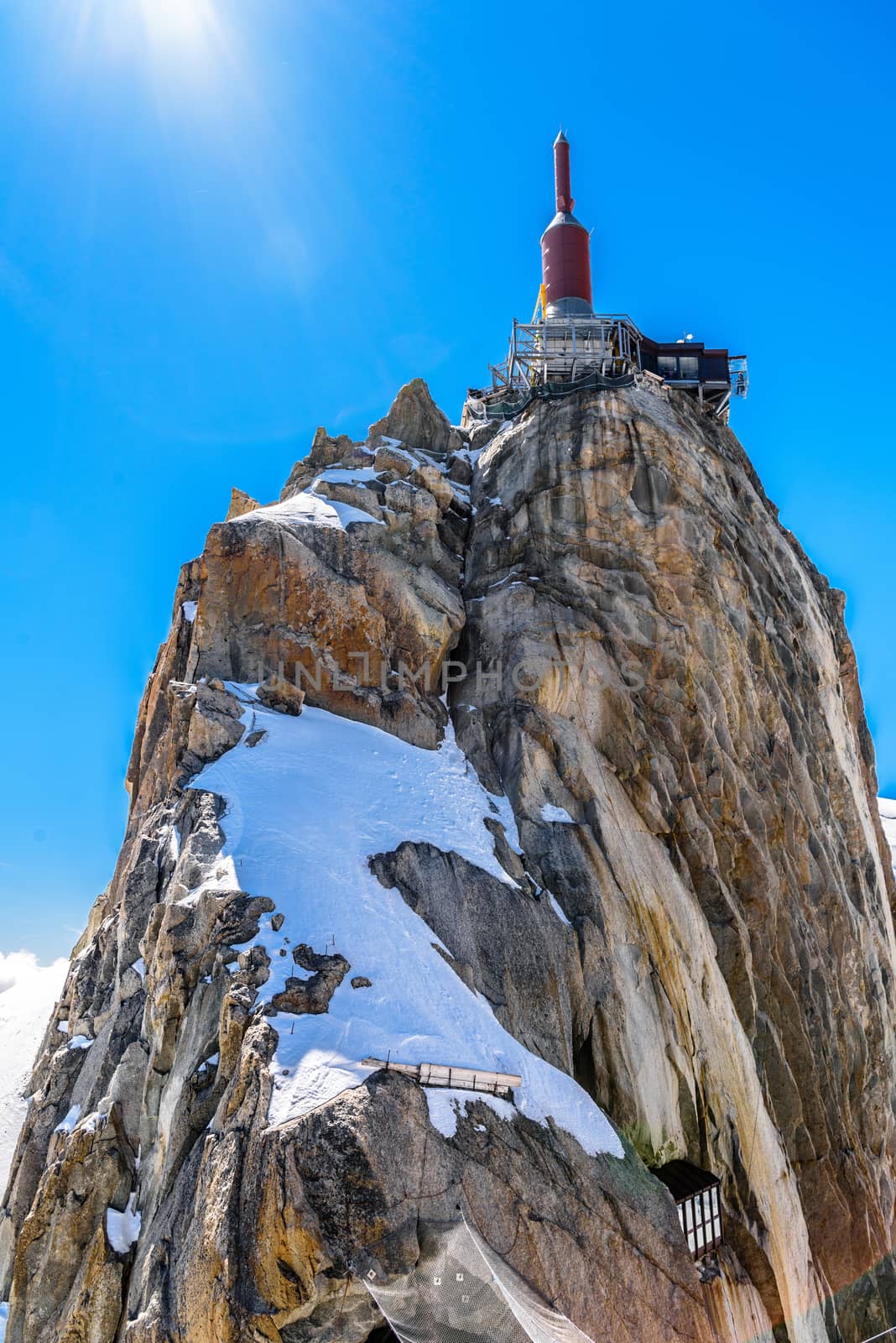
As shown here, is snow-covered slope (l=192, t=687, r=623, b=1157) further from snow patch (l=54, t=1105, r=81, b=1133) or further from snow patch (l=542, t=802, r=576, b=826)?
snow patch (l=54, t=1105, r=81, b=1133)

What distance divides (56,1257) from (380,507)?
31.7m

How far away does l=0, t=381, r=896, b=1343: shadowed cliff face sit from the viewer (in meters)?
18.9

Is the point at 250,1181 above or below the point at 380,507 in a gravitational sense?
below

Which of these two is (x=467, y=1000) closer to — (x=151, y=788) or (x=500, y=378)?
(x=151, y=788)

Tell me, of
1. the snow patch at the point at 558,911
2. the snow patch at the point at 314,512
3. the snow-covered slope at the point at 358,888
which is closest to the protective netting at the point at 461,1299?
the snow-covered slope at the point at 358,888

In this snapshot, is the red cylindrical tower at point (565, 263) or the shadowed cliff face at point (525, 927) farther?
the red cylindrical tower at point (565, 263)

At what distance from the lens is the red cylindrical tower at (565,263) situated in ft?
201

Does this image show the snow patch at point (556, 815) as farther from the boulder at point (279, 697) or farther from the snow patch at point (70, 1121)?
the snow patch at point (70, 1121)

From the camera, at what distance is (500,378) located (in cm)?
6419

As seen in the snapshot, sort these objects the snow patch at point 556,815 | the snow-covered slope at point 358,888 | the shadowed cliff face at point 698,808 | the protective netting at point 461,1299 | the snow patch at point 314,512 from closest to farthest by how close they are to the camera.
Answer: the protective netting at point 461,1299
the snow-covered slope at point 358,888
the shadowed cliff face at point 698,808
the snow patch at point 556,815
the snow patch at point 314,512

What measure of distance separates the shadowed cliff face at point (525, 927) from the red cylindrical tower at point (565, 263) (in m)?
12.5

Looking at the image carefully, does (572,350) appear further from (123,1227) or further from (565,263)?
(123,1227)

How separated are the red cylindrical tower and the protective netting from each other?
54.6 meters

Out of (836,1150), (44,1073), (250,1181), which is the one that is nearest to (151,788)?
(44,1073)
